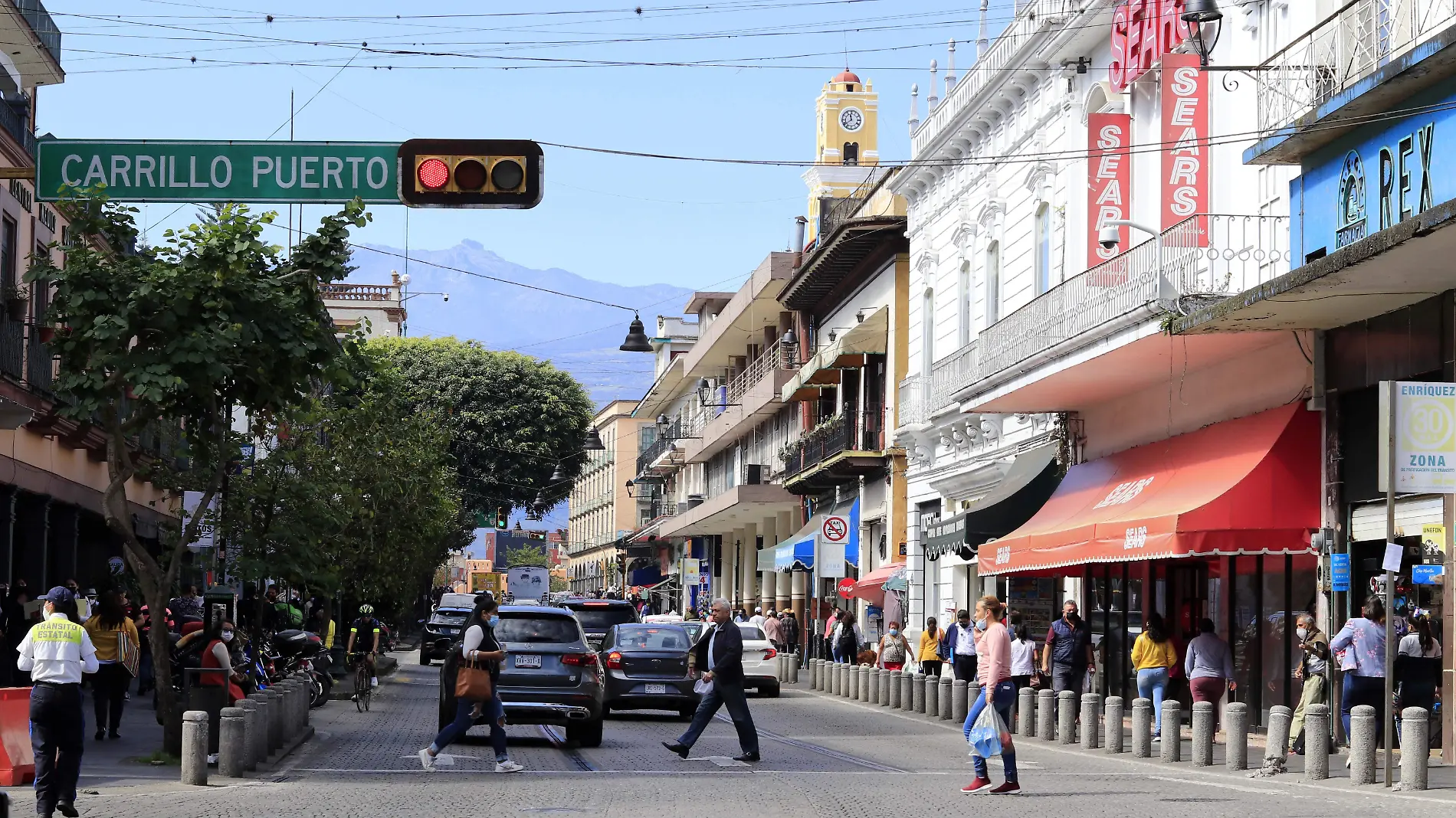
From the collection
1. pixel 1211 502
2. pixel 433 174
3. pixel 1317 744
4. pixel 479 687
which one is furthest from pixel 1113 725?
pixel 433 174

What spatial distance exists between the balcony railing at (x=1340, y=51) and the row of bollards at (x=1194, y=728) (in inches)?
248

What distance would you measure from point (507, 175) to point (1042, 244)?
54.3 feet

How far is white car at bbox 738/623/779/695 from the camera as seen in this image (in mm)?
36219

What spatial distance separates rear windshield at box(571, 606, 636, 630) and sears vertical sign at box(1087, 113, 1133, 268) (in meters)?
14.8

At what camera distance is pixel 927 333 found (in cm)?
4059

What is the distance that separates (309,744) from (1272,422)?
11639mm

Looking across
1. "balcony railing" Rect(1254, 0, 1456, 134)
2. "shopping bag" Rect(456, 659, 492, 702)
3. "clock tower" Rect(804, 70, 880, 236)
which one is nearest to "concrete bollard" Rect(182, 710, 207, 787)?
"shopping bag" Rect(456, 659, 492, 702)

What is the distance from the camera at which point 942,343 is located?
3862 centimetres

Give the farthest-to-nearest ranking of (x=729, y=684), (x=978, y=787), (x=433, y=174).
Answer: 1. (x=729, y=684)
2. (x=433, y=174)
3. (x=978, y=787)

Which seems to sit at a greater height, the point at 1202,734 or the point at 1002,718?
the point at 1002,718

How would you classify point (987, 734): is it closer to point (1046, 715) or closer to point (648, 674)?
point (1046, 715)

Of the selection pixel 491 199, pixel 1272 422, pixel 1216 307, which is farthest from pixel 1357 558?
pixel 491 199

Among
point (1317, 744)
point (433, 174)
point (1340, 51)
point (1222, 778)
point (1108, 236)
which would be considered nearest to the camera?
point (433, 174)

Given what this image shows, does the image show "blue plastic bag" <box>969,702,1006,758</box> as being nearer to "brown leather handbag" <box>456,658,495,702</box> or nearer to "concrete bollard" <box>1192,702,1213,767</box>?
"concrete bollard" <box>1192,702,1213,767</box>
